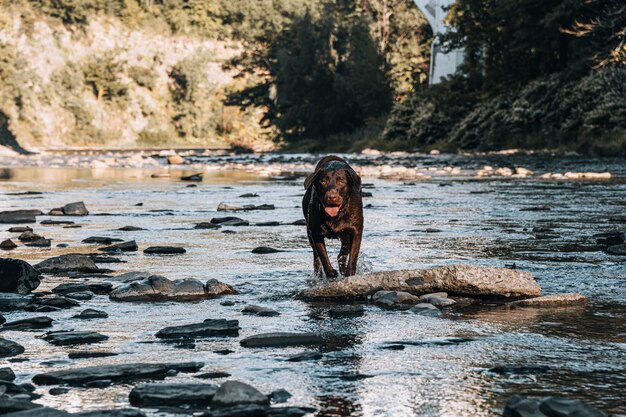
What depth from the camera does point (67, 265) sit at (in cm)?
864

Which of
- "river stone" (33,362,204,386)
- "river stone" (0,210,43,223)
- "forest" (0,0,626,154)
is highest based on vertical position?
"forest" (0,0,626,154)

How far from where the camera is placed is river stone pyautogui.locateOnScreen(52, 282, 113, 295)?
24.6 ft

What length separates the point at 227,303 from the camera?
276 inches

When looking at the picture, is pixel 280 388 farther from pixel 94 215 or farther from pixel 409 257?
pixel 94 215

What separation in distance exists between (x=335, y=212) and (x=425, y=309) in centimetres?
128

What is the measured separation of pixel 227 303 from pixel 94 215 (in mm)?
8199

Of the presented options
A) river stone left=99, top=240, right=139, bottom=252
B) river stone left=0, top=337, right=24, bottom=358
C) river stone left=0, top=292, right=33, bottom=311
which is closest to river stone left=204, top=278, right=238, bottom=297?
river stone left=0, top=292, right=33, bottom=311

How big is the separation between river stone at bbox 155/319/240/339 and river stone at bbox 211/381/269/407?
1.57m

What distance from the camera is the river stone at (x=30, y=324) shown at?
6074mm

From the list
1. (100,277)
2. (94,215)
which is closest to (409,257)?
(100,277)

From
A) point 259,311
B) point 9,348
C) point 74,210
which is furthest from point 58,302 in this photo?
point 74,210

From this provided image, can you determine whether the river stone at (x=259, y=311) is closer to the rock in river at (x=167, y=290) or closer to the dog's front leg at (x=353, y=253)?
the rock in river at (x=167, y=290)

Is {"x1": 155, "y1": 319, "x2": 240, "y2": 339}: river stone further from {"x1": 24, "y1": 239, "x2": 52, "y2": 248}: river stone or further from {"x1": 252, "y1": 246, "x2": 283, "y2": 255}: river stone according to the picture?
{"x1": 24, "y1": 239, "x2": 52, "y2": 248}: river stone

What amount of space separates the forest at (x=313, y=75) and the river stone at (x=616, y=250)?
23.8 metres
